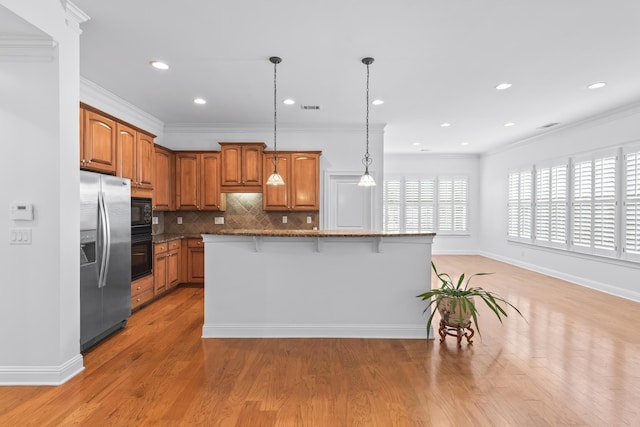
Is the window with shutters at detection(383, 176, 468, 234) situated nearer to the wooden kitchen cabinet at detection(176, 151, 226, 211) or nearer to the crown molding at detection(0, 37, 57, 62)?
the wooden kitchen cabinet at detection(176, 151, 226, 211)

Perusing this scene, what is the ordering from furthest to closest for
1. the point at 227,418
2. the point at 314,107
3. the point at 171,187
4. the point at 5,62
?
the point at 171,187 → the point at 314,107 → the point at 5,62 → the point at 227,418

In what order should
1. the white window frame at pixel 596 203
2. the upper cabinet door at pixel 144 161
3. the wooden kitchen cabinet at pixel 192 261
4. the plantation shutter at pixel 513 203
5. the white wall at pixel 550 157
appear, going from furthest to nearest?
the plantation shutter at pixel 513 203, the wooden kitchen cabinet at pixel 192 261, the white window frame at pixel 596 203, the white wall at pixel 550 157, the upper cabinet door at pixel 144 161

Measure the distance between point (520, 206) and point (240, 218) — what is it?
243 inches

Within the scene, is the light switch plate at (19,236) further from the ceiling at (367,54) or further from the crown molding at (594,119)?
the crown molding at (594,119)

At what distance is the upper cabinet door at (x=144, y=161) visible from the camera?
4.05 m

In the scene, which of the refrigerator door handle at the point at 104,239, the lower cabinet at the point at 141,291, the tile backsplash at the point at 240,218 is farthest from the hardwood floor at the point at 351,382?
the tile backsplash at the point at 240,218

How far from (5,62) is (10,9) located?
51 cm

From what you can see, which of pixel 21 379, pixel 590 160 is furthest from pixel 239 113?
pixel 590 160

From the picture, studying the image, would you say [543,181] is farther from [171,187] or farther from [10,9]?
[10,9]

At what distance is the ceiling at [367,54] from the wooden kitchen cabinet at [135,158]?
0.63 meters

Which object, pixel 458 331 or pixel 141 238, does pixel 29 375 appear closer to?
pixel 141 238

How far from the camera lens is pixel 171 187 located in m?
5.33

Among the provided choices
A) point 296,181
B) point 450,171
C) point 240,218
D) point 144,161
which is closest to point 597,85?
point 296,181

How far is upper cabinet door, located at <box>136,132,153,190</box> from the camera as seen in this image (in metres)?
4.05
